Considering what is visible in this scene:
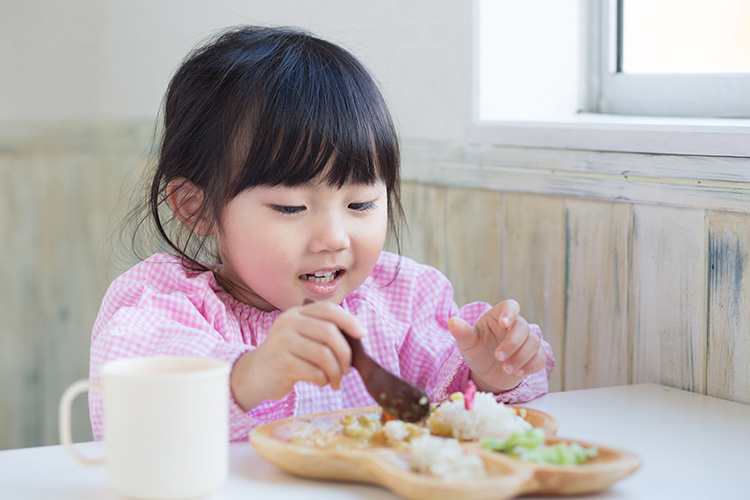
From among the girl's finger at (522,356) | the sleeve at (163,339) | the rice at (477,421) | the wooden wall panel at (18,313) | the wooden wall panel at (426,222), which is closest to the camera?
the rice at (477,421)

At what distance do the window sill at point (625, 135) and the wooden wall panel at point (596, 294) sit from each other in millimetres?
79

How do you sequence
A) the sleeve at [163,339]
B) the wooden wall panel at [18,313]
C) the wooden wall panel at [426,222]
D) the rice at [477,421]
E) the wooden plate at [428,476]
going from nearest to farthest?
the wooden plate at [428,476] → the rice at [477,421] → the sleeve at [163,339] → the wooden wall panel at [426,222] → the wooden wall panel at [18,313]

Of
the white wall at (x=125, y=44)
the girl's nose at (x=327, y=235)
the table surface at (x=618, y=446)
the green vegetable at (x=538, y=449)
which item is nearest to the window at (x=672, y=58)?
the white wall at (x=125, y=44)

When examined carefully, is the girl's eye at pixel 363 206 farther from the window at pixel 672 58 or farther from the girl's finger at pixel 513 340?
the window at pixel 672 58

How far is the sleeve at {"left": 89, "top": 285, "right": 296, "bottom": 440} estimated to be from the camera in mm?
842

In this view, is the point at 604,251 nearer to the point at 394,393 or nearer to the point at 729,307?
the point at 729,307

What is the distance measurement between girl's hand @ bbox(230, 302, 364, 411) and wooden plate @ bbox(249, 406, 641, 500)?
5 centimetres

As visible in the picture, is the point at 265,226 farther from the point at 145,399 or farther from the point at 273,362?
the point at 145,399

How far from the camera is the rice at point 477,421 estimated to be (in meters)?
0.72

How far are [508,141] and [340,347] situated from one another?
0.61 metres

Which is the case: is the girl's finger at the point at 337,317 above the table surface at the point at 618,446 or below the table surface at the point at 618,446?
above

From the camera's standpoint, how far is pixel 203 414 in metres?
0.63

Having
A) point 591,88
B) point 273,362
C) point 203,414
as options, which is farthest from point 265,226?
point 591,88

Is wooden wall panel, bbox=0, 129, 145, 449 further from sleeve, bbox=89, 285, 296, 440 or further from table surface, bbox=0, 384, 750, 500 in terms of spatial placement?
table surface, bbox=0, 384, 750, 500
